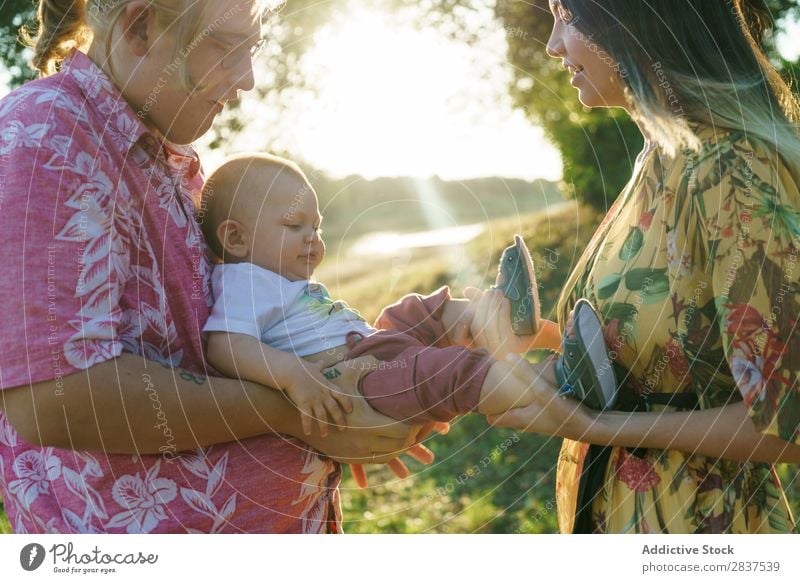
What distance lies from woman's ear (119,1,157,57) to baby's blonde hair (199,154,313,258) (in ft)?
1.18

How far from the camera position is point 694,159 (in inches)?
58.3

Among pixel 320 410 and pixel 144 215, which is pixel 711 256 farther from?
pixel 144 215

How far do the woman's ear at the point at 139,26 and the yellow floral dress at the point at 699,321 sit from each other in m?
0.86

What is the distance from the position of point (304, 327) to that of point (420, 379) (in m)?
0.28

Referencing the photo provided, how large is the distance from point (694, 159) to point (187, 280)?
2.85 ft

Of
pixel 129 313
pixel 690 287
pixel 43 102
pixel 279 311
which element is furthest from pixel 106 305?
pixel 690 287

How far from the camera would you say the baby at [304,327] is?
5.19ft

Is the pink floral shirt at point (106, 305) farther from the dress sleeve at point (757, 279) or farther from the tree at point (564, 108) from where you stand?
the tree at point (564, 108)

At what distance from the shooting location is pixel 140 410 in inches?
54.1

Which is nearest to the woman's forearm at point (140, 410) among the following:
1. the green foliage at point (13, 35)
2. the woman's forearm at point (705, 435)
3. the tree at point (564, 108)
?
the woman's forearm at point (705, 435)

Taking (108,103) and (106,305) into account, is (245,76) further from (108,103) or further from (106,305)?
(106,305)

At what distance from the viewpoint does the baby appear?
1581 mm
